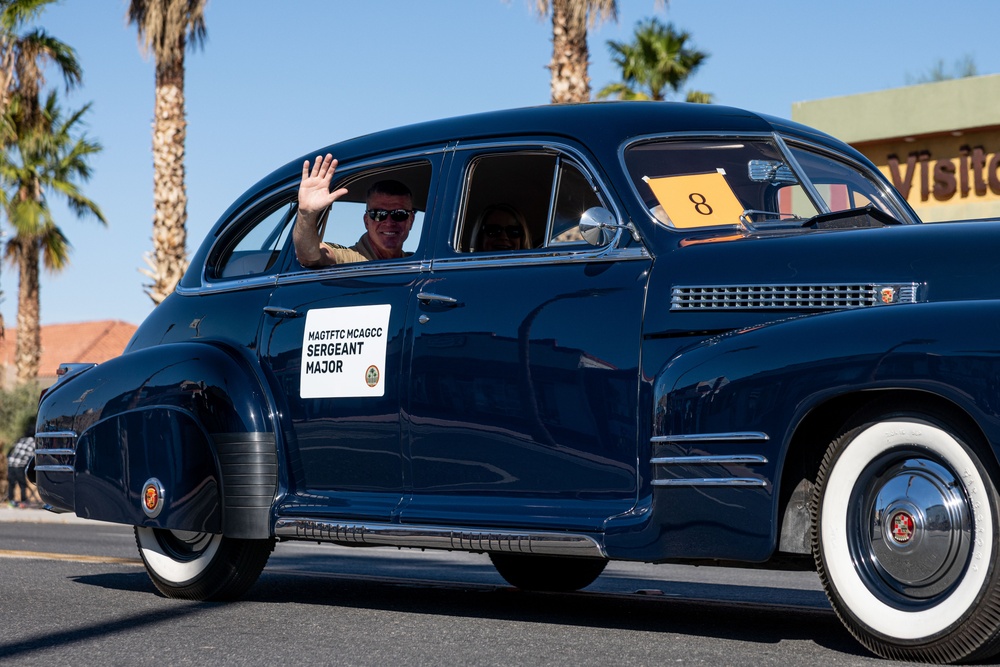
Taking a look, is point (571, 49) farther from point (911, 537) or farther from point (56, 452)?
point (911, 537)

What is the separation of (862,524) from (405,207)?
2607mm

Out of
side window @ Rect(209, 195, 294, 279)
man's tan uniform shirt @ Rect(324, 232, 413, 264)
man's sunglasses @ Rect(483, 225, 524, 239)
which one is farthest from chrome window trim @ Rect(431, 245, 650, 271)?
side window @ Rect(209, 195, 294, 279)

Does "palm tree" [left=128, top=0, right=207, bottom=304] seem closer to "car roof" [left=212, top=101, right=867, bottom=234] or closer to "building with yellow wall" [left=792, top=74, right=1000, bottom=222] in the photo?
"building with yellow wall" [left=792, top=74, right=1000, bottom=222]

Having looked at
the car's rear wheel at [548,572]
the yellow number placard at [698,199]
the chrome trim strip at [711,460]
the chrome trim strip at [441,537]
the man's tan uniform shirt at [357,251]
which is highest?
the yellow number placard at [698,199]

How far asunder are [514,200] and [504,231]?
0.45 feet

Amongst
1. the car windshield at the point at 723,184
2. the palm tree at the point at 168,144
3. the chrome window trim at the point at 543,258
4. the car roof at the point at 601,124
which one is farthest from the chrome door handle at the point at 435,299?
the palm tree at the point at 168,144

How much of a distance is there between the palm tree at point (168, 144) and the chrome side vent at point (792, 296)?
15080mm

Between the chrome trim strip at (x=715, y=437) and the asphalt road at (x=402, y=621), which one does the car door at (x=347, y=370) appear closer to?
the asphalt road at (x=402, y=621)

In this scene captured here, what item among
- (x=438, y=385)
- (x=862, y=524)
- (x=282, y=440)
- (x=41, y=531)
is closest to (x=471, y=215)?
(x=438, y=385)

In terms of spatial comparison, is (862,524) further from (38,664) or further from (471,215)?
(38,664)

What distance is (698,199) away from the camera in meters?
5.03

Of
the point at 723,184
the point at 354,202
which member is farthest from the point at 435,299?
the point at 723,184

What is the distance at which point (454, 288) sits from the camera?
5277 mm

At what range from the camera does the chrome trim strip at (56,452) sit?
650cm
